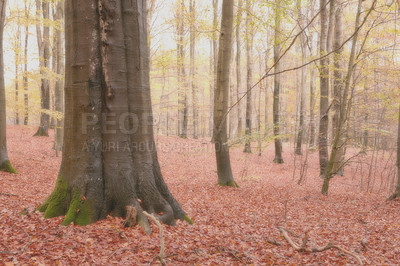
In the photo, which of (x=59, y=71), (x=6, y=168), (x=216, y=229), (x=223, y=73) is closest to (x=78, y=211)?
(x=216, y=229)

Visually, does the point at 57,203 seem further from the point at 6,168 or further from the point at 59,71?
the point at 59,71

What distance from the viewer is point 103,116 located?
4285 millimetres

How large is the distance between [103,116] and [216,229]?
9.49ft

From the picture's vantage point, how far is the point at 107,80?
4230 mm

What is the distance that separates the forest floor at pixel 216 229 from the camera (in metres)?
3.40


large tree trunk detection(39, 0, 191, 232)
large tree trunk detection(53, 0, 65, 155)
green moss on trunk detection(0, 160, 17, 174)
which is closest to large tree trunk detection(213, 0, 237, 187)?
large tree trunk detection(39, 0, 191, 232)

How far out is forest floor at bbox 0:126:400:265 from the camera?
3.40 metres

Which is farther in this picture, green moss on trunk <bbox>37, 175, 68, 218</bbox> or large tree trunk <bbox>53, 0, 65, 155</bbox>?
large tree trunk <bbox>53, 0, 65, 155</bbox>

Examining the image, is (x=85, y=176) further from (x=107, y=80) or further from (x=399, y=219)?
(x=399, y=219)

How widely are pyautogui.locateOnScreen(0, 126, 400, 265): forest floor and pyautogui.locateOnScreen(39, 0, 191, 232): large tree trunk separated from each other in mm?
326

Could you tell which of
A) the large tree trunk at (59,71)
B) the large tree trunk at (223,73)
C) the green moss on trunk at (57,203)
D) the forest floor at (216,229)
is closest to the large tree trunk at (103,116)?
the green moss on trunk at (57,203)

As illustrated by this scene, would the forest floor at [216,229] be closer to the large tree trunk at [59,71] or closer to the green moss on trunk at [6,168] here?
the green moss on trunk at [6,168]

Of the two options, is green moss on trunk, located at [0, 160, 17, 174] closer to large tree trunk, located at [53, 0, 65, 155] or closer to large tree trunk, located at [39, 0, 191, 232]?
large tree trunk, located at [53, 0, 65, 155]

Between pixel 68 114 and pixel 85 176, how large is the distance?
3.45 feet
